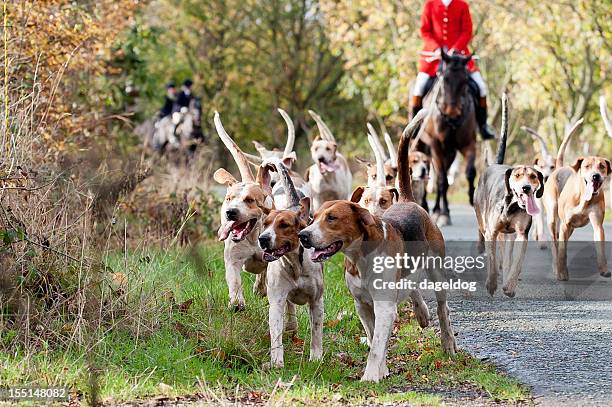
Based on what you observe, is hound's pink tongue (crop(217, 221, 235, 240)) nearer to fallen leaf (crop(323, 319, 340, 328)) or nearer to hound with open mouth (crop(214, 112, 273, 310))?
hound with open mouth (crop(214, 112, 273, 310))

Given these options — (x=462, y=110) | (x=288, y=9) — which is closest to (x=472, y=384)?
(x=462, y=110)

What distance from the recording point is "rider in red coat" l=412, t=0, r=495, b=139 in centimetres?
1375

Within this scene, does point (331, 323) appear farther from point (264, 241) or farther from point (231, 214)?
point (264, 241)

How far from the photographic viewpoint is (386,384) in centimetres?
583

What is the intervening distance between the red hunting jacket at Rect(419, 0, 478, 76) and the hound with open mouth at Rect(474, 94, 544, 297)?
16.5 ft

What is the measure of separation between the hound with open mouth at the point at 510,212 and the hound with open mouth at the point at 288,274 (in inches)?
92.9

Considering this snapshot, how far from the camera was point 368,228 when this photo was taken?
6062mm

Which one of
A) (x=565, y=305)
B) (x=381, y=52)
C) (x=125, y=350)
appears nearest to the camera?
(x=125, y=350)

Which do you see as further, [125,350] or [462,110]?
[462,110]

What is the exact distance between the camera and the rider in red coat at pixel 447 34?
541 inches

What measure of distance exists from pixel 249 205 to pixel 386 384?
6.34ft

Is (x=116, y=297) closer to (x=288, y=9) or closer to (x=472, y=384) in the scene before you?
(x=472, y=384)

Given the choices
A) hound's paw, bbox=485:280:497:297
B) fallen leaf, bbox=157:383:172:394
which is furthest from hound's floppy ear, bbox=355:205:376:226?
hound's paw, bbox=485:280:497:297

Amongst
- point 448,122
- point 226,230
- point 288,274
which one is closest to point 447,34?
point 448,122
